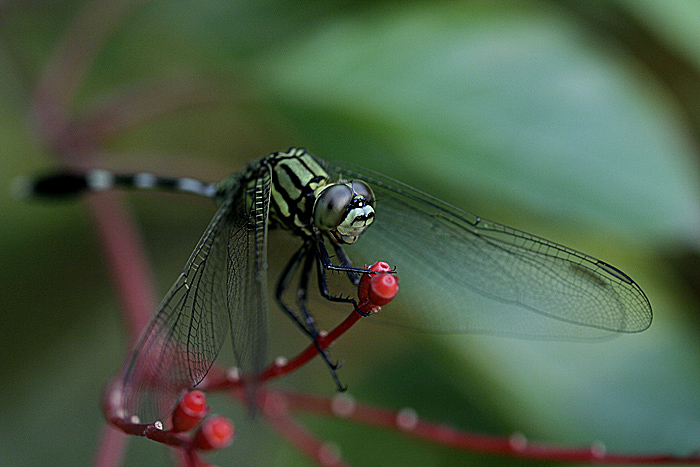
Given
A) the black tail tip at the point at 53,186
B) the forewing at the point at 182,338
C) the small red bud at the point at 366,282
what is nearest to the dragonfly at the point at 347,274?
the forewing at the point at 182,338

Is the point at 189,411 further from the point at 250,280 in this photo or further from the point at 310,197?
the point at 310,197

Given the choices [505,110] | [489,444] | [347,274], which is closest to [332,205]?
[347,274]

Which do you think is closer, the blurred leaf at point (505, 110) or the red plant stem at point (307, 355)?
the red plant stem at point (307, 355)

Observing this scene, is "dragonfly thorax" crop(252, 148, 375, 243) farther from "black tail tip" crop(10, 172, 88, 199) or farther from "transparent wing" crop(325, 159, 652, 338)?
"black tail tip" crop(10, 172, 88, 199)

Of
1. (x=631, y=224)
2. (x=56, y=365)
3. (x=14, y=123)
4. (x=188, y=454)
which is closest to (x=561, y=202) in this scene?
(x=631, y=224)

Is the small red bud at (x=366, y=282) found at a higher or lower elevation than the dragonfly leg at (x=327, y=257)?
lower

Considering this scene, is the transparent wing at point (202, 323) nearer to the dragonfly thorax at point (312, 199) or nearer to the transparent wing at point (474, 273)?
the dragonfly thorax at point (312, 199)
